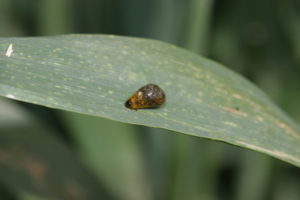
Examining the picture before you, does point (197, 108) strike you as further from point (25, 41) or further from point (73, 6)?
point (73, 6)

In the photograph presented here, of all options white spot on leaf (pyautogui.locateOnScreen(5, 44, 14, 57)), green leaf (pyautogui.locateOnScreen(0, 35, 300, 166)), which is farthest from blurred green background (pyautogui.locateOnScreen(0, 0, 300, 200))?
white spot on leaf (pyautogui.locateOnScreen(5, 44, 14, 57))

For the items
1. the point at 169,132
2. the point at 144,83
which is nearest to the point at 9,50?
the point at 144,83

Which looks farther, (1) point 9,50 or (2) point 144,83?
(2) point 144,83

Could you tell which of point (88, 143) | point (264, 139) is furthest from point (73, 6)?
point (264, 139)

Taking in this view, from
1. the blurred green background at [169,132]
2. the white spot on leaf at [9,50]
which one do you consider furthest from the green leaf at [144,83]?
the blurred green background at [169,132]

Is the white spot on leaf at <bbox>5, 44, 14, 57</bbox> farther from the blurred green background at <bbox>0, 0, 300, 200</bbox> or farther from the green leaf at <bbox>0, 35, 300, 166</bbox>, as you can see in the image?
the blurred green background at <bbox>0, 0, 300, 200</bbox>

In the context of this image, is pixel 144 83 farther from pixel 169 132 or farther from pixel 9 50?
pixel 169 132

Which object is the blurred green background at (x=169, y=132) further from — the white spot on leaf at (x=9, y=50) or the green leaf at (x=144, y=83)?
the white spot on leaf at (x=9, y=50)
